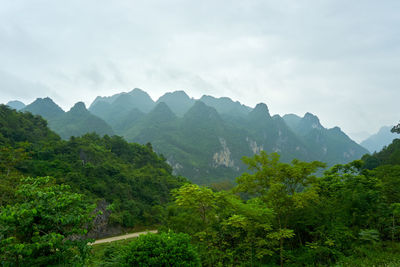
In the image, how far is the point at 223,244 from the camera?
27.0ft

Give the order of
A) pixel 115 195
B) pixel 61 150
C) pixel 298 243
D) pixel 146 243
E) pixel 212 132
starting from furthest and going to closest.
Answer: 1. pixel 212 132
2. pixel 61 150
3. pixel 115 195
4. pixel 298 243
5. pixel 146 243

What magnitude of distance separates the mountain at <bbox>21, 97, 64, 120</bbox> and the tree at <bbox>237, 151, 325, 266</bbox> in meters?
106

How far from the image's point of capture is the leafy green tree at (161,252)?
501 cm

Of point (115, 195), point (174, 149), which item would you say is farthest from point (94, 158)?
point (174, 149)

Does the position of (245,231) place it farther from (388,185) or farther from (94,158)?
(94,158)

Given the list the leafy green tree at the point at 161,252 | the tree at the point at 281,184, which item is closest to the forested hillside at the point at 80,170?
the leafy green tree at the point at 161,252

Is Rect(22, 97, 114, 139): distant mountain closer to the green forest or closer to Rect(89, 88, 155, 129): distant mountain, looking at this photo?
Rect(89, 88, 155, 129): distant mountain

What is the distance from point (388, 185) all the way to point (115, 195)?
26.1 m

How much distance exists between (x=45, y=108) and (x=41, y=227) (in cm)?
11207

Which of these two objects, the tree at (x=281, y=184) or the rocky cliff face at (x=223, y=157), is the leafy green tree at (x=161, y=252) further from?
the rocky cliff face at (x=223, y=157)

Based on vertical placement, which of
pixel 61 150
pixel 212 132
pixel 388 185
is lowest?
pixel 388 185

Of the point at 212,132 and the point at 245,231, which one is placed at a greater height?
the point at 212,132

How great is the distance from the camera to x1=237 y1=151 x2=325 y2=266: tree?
7.55 meters

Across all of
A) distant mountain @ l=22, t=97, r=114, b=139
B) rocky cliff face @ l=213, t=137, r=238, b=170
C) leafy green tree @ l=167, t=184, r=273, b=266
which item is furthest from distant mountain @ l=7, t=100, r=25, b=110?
leafy green tree @ l=167, t=184, r=273, b=266
